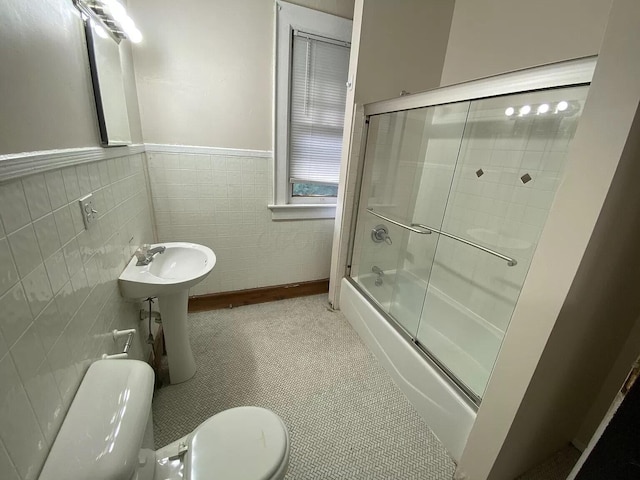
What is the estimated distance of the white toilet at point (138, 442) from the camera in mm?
549

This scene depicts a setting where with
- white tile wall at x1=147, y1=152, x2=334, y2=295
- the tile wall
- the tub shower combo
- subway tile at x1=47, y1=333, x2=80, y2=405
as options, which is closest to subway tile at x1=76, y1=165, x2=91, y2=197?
subway tile at x1=47, y1=333, x2=80, y2=405

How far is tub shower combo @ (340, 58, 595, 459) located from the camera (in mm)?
1301

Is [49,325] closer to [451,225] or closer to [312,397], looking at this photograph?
[312,397]

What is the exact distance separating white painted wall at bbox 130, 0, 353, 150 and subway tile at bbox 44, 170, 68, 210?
1.19m

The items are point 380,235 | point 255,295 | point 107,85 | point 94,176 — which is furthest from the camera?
point 255,295

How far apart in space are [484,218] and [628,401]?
1.34 metres

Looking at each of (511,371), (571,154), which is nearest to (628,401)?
(511,371)

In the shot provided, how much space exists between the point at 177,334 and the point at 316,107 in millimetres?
1835

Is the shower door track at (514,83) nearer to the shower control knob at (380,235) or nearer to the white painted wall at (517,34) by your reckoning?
the white painted wall at (517,34)

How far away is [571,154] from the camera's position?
2.31 ft

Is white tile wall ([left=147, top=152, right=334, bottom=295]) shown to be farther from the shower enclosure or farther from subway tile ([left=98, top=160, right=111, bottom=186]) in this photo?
subway tile ([left=98, top=160, right=111, bottom=186])

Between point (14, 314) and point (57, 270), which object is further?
point (57, 270)

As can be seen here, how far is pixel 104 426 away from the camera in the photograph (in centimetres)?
61

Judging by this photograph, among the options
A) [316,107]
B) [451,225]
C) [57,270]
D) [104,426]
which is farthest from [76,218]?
[451,225]
